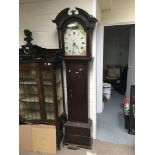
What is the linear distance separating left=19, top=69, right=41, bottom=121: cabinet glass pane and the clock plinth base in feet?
1.70

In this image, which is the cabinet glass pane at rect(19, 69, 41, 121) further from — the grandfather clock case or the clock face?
the clock face

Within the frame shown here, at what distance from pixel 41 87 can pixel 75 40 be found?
87 centimetres

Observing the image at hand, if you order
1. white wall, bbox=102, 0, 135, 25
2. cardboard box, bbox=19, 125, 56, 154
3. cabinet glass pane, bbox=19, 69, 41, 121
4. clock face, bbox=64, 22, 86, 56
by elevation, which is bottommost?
cardboard box, bbox=19, 125, 56, 154

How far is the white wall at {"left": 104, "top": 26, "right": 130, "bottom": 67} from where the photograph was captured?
6.41 metres

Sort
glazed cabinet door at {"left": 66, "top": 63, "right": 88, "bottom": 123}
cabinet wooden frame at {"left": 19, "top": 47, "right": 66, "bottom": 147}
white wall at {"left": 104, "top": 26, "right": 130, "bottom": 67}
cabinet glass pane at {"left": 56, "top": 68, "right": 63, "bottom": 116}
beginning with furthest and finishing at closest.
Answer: white wall at {"left": 104, "top": 26, "right": 130, "bottom": 67}
cabinet glass pane at {"left": 56, "top": 68, "right": 63, "bottom": 116}
glazed cabinet door at {"left": 66, "top": 63, "right": 88, "bottom": 123}
cabinet wooden frame at {"left": 19, "top": 47, "right": 66, "bottom": 147}

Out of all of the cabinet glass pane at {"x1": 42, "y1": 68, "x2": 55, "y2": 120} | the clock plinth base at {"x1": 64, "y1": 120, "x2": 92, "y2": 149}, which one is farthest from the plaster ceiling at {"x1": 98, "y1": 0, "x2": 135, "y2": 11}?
the clock plinth base at {"x1": 64, "y1": 120, "x2": 92, "y2": 149}

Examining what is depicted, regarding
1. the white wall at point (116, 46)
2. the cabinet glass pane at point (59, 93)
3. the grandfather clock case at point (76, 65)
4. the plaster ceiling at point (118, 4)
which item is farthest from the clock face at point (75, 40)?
the white wall at point (116, 46)

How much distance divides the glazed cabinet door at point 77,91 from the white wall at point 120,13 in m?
1.73

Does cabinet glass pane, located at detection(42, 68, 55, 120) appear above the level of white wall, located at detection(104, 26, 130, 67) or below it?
below
